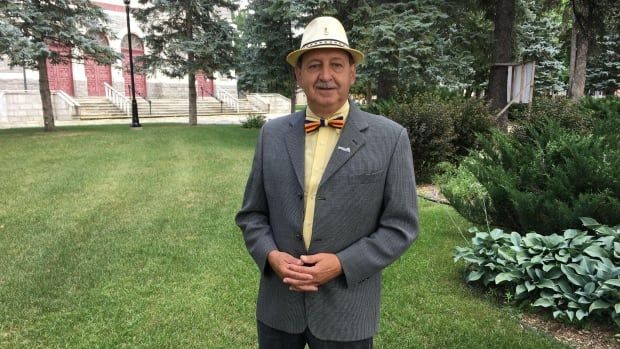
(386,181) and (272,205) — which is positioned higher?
(386,181)

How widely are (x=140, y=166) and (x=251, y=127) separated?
11657mm

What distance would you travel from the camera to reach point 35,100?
26.9 m

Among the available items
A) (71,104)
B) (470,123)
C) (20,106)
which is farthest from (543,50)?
(20,106)

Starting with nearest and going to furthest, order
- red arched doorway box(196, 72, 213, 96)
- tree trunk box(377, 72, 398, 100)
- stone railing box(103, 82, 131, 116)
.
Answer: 1. tree trunk box(377, 72, 398, 100)
2. stone railing box(103, 82, 131, 116)
3. red arched doorway box(196, 72, 213, 96)

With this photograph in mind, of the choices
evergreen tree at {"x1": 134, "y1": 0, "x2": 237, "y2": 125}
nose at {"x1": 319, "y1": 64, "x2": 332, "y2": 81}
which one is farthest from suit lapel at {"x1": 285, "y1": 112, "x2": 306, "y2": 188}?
evergreen tree at {"x1": 134, "y1": 0, "x2": 237, "y2": 125}

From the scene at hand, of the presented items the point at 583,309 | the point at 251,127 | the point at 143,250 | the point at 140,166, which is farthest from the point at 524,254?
the point at 251,127

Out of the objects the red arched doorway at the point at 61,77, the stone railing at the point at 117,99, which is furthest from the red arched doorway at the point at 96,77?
the red arched doorway at the point at 61,77

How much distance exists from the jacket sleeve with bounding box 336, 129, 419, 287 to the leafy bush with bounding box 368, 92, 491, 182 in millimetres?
7452

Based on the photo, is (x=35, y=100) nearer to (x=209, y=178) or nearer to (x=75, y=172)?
(x=75, y=172)

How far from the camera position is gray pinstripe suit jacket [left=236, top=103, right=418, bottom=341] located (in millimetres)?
1913

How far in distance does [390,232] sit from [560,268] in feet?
9.00

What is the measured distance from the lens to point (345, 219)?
6.34 ft

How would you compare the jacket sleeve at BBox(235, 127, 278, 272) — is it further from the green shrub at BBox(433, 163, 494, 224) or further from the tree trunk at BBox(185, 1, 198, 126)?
the tree trunk at BBox(185, 1, 198, 126)

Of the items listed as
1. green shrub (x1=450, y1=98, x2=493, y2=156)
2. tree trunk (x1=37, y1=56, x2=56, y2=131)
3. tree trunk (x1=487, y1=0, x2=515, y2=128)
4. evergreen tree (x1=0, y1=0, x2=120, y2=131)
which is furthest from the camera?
tree trunk (x1=37, y1=56, x2=56, y2=131)
